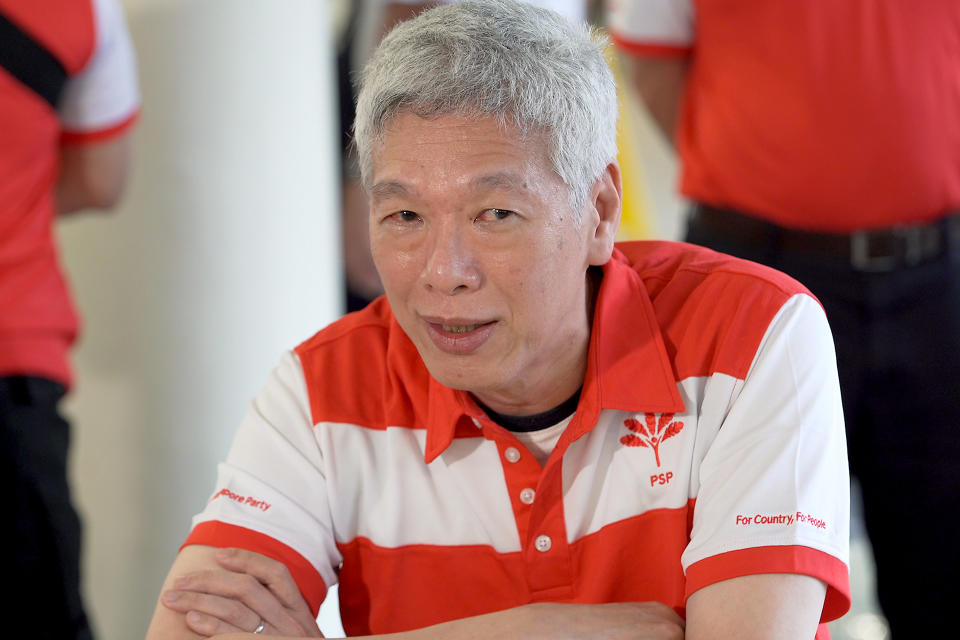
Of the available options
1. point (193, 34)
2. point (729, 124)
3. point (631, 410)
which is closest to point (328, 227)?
point (193, 34)

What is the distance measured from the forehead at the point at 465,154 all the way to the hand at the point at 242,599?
52 centimetres

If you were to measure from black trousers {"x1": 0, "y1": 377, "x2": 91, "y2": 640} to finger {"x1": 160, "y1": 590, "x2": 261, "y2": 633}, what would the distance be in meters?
0.81

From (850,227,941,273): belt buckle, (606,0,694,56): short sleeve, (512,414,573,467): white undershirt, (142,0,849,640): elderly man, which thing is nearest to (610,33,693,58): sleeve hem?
(606,0,694,56): short sleeve

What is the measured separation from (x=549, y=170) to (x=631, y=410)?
13.0 inches

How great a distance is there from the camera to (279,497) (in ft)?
5.21

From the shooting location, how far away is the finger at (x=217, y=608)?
1483 mm

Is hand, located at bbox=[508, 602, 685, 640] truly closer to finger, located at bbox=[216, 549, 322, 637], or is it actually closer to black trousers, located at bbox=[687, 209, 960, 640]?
finger, located at bbox=[216, 549, 322, 637]

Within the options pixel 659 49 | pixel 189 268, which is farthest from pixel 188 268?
pixel 659 49

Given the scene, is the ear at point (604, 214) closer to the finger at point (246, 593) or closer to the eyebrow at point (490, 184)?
the eyebrow at point (490, 184)

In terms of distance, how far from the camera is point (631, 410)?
153 centimetres

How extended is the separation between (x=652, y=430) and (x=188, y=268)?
4.72ft

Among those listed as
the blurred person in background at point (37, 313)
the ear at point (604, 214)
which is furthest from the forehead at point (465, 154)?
the blurred person in background at point (37, 313)

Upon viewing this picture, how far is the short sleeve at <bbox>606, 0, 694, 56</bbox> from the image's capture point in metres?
2.51

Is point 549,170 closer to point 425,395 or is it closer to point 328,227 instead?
point 425,395
